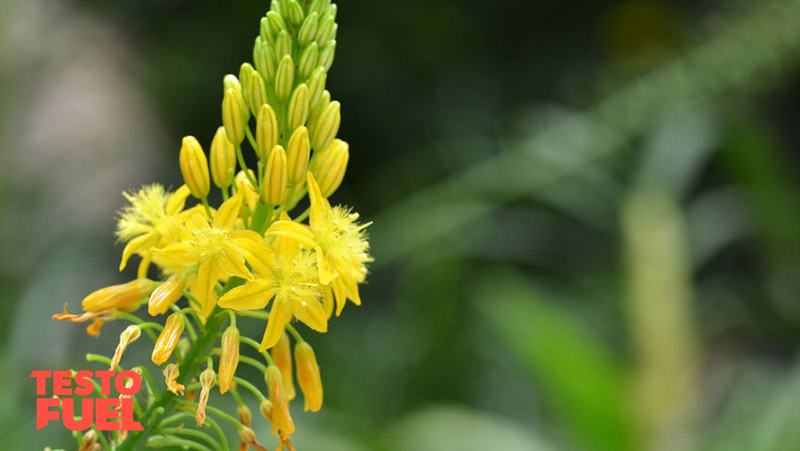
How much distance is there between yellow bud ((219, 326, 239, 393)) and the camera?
69cm

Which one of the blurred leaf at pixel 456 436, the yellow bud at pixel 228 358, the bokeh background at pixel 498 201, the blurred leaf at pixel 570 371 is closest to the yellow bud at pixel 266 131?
the yellow bud at pixel 228 358

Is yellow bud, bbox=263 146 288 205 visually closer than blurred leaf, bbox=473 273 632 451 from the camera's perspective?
Yes

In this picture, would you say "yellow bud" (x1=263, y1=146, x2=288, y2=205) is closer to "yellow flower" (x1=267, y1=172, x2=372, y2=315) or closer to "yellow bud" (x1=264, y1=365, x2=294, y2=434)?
"yellow flower" (x1=267, y1=172, x2=372, y2=315)

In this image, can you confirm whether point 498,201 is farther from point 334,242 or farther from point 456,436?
point 334,242

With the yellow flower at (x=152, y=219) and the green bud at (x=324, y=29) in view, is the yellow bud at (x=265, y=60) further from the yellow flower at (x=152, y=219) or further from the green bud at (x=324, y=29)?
the yellow flower at (x=152, y=219)

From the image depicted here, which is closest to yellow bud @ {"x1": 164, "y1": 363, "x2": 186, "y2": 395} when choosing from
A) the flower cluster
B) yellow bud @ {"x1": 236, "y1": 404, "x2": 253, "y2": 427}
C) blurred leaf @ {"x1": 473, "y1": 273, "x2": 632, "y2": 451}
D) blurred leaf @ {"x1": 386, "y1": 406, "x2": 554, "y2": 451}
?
the flower cluster

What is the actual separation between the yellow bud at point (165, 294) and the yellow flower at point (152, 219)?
72 mm

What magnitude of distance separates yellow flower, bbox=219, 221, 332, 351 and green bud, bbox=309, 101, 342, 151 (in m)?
0.14

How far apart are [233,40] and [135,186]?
1074 mm

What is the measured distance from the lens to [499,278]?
3.19 metres

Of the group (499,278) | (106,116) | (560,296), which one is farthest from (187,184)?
(106,116)

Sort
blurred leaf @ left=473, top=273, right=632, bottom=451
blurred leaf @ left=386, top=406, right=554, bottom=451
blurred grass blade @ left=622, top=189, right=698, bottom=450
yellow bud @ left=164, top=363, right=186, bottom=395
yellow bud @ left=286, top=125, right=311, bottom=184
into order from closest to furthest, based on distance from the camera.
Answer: yellow bud @ left=164, top=363, right=186, bottom=395
yellow bud @ left=286, top=125, right=311, bottom=184
blurred leaf @ left=386, top=406, right=554, bottom=451
blurred leaf @ left=473, top=273, right=632, bottom=451
blurred grass blade @ left=622, top=189, right=698, bottom=450

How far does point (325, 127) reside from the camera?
32.1 inches

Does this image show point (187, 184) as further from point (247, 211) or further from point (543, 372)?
point (543, 372)
